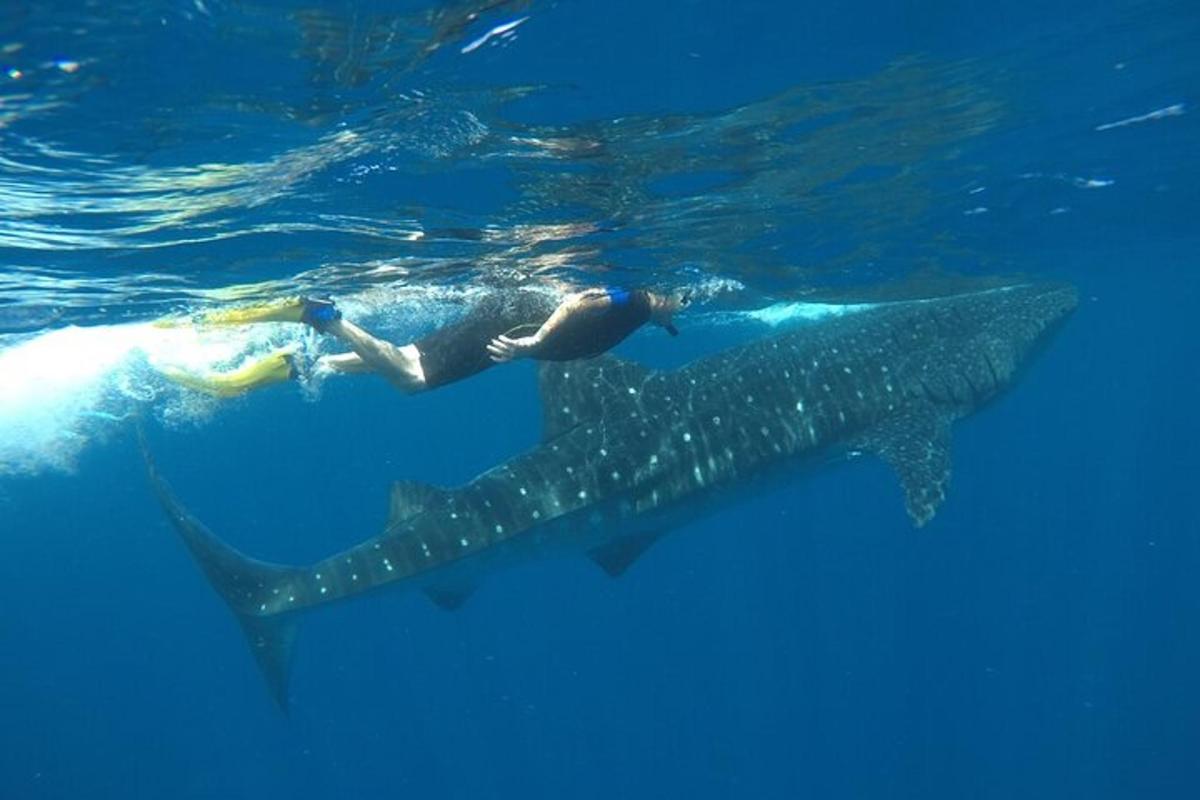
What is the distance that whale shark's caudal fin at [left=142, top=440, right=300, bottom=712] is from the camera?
36.0 feet

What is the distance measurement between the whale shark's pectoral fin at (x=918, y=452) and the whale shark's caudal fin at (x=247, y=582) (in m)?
8.33

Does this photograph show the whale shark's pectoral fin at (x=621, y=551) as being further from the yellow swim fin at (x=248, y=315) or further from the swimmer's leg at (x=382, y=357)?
the yellow swim fin at (x=248, y=315)

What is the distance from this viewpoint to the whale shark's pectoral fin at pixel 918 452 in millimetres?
11930

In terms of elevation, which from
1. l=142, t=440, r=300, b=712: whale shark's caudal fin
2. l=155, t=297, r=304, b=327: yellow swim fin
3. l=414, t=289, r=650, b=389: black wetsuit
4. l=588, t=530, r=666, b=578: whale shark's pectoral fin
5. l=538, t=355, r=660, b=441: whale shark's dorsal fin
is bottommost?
l=588, t=530, r=666, b=578: whale shark's pectoral fin

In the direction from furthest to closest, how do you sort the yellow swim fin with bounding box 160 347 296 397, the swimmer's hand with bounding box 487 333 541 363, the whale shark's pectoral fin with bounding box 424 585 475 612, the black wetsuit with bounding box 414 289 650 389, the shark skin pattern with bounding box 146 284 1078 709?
the yellow swim fin with bounding box 160 347 296 397 → the whale shark's pectoral fin with bounding box 424 585 475 612 → the shark skin pattern with bounding box 146 284 1078 709 → the black wetsuit with bounding box 414 289 650 389 → the swimmer's hand with bounding box 487 333 541 363

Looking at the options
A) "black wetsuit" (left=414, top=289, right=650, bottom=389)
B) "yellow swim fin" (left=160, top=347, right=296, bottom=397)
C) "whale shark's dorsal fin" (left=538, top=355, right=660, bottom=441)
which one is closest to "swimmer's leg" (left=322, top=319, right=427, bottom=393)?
"black wetsuit" (left=414, top=289, right=650, bottom=389)

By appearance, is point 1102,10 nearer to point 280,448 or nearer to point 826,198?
point 826,198

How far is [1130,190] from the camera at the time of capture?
19547 mm

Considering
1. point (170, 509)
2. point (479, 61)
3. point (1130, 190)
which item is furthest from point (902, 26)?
point (1130, 190)

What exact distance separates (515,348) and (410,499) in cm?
350

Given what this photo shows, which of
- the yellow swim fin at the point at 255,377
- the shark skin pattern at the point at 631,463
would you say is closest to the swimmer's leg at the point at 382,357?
the yellow swim fin at the point at 255,377

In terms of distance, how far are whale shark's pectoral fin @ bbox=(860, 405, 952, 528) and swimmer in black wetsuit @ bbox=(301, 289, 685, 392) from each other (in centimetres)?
477

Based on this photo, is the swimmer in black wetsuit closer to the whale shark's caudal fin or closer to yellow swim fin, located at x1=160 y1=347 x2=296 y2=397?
yellow swim fin, located at x1=160 y1=347 x2=296 y2=397

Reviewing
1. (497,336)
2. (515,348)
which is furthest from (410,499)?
(515,348)
